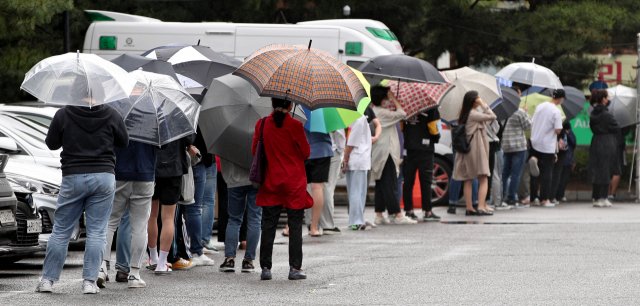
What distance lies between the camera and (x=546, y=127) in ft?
46.4

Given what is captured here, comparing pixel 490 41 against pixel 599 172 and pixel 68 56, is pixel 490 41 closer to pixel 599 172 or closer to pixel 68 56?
pixel 599 172

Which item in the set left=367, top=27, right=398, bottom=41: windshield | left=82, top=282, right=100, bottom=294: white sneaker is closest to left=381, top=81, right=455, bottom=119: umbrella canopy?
left=367, top=27, right=398, bottom=41: windshield

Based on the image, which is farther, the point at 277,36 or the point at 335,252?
the point at 277,36

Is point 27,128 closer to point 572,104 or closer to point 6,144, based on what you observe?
point 6,144

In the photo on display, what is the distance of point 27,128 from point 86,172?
143 inches

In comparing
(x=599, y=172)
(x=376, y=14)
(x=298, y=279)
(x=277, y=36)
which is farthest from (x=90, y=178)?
(x=376, y=14)

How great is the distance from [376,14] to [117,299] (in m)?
12.7

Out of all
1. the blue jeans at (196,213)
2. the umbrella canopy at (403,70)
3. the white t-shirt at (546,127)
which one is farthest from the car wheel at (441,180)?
the blue jeans at (196,213)

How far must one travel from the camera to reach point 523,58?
59.4ft

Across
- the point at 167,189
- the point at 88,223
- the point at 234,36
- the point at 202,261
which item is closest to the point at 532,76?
the point at 234,36

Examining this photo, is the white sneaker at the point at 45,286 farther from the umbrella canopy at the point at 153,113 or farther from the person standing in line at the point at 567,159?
the person standing in line at the point at 567,159

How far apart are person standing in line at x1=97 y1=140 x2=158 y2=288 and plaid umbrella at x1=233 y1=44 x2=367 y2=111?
0.99 metres

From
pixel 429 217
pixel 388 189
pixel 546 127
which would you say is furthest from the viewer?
pixel 546 127

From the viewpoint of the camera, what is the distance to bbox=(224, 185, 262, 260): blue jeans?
7371 millimetres
